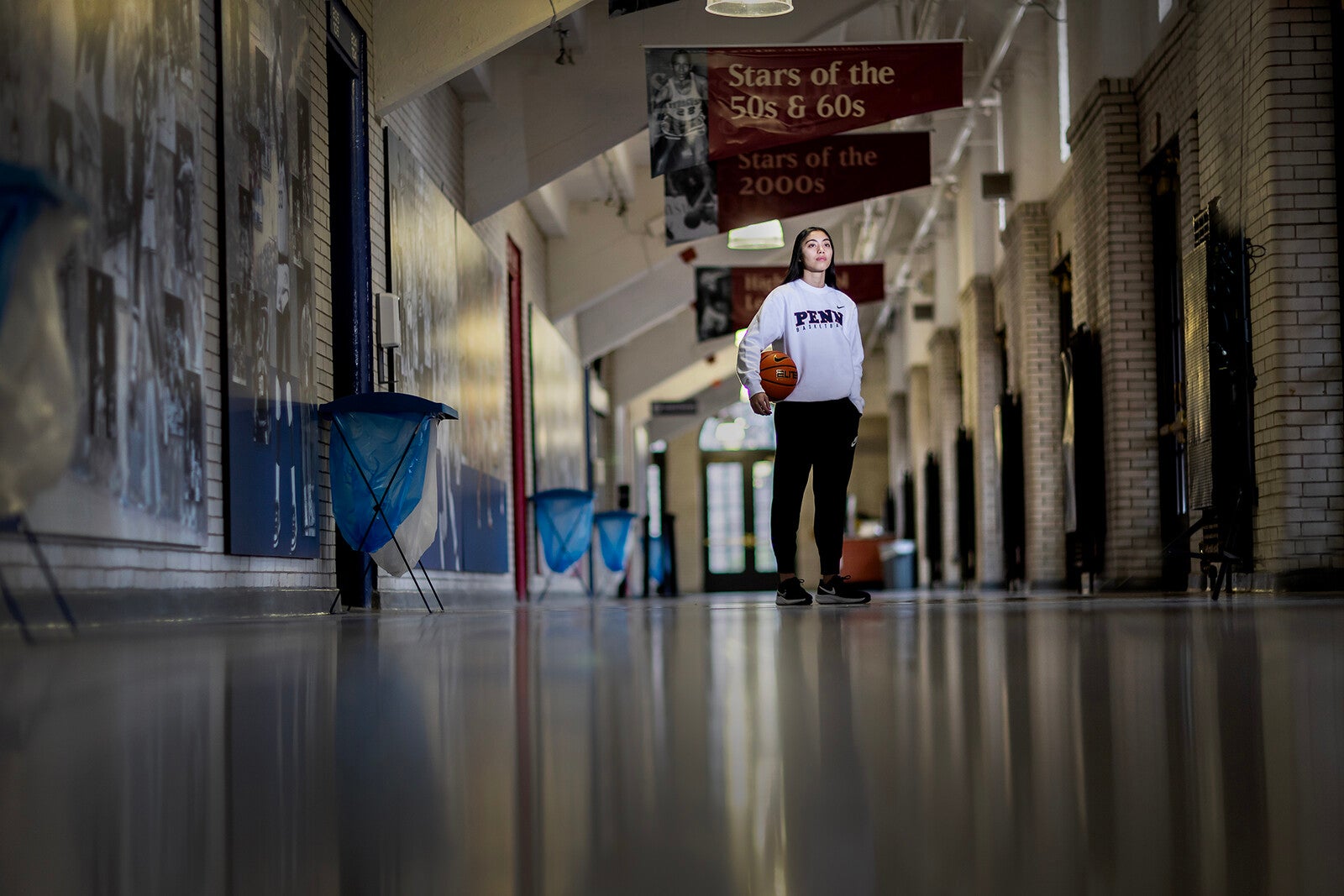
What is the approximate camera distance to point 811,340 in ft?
20.2

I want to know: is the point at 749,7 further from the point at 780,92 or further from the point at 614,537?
the point at 614,537

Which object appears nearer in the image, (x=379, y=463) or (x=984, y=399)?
(x=379, y=463)

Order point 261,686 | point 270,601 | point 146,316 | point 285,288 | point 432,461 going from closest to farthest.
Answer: point 261,686 < point 146,316 < point 270,601 < point 285,288 < point 432,461

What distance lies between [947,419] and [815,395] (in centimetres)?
1547

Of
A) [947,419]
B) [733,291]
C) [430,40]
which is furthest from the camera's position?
[947,419]

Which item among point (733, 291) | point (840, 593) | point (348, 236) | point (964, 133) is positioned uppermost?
point (964, 133)

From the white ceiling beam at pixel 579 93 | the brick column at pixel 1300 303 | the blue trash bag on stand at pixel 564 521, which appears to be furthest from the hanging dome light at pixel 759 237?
the brick column at pixel 1300 303

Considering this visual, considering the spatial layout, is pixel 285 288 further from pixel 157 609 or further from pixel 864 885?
pixel 864 885

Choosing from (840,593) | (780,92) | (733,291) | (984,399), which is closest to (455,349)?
(780,92)

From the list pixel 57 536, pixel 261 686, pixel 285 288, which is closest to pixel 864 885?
pixel 261 686

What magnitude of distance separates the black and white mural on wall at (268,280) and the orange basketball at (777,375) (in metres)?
2.24

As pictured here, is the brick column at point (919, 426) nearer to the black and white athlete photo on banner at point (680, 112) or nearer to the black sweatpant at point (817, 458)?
the black and white athlete photo on banner at point (680, 112)

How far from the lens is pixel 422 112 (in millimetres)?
10008

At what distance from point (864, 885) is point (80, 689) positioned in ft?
3.31
